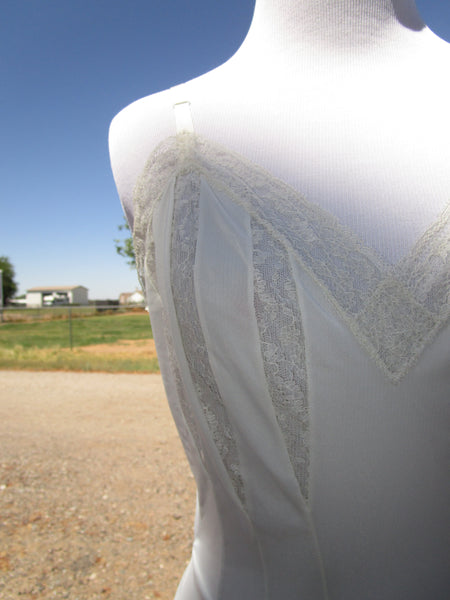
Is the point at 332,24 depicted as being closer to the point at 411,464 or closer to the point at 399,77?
the point at 399,77

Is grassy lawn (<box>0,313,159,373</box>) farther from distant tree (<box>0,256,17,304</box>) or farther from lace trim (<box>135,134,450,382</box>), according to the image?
distant tree (<box>0,256,17,304</box>)

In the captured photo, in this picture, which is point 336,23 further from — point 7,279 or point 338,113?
point 7,279

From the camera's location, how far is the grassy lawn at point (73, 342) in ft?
24.4

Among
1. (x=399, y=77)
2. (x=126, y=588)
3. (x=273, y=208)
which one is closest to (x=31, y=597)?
(x=126, y=588)

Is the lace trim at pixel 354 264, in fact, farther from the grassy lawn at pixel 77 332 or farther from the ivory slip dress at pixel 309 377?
the grassy lawn at pixel 77 332

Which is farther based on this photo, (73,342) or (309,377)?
(73,342)

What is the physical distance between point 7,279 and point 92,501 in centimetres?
4484

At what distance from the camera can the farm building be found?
43375 mm

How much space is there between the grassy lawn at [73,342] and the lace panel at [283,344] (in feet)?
21.2

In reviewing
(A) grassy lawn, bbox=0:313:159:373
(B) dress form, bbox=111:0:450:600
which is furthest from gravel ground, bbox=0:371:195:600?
(A) grassy lawn, bbox=0:313:159:373

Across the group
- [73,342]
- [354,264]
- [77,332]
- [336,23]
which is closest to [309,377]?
[354,264]

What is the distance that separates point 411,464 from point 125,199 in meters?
0.68

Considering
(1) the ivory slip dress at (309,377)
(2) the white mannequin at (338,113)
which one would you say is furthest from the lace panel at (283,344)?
(2) the white mannequin at (338,113)

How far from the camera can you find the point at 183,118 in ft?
2.56
